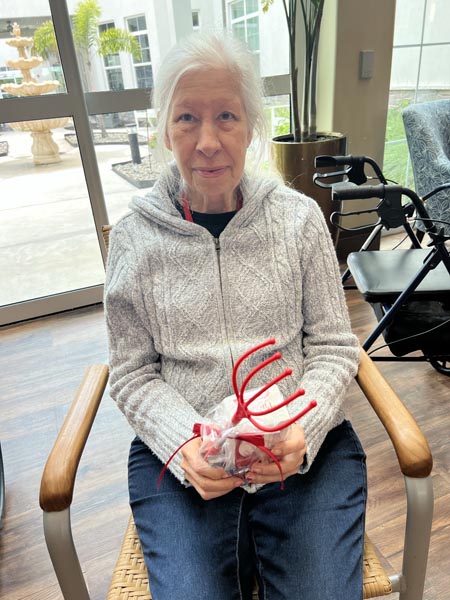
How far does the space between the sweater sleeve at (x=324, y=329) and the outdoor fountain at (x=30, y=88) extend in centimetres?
184

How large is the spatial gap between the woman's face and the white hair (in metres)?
0.02

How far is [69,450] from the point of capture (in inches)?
30.9

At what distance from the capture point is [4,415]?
1.94 m

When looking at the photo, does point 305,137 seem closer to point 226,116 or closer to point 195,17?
point 195,17

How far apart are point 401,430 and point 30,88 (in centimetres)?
229

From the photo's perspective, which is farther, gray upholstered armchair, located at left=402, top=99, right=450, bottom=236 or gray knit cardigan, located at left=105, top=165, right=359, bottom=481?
gray upholstered armchair, located at left=402, top=99, right=450, bottom=236

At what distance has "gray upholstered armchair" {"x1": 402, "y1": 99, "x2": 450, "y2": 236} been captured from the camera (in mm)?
2539

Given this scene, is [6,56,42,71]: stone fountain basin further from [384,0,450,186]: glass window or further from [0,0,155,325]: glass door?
[384,0,450,186]: glass window

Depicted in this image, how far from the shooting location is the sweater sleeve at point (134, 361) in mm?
922

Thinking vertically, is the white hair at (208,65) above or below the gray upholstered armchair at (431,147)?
above

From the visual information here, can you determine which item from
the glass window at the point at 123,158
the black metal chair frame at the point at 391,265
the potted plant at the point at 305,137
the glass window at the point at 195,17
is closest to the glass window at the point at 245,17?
the potted plant at the point at 305,137

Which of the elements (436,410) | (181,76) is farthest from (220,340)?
(436,410)

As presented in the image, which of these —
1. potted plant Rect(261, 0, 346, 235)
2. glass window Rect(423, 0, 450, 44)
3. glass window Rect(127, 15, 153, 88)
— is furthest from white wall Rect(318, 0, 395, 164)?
glass window Rect(127, 15, 153, 88)

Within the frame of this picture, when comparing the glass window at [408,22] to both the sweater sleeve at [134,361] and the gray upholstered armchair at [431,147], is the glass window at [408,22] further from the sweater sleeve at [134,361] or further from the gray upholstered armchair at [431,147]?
the sweater sleeve at [134,361]
